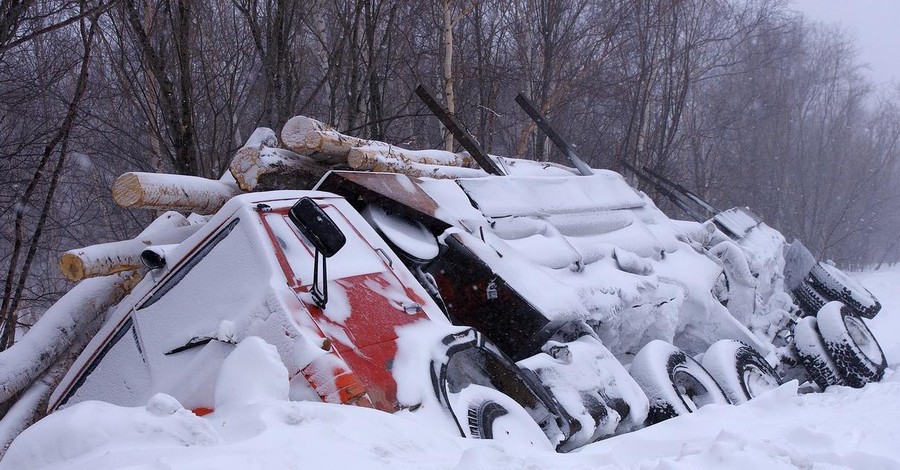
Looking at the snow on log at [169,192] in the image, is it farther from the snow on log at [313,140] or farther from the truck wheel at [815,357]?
the truck wheel at [815,357]

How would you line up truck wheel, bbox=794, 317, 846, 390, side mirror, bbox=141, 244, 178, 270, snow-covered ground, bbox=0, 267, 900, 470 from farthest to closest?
truck wheel, bbox=794, 317, 846, 390 < side mirror, bbox=141, 244, 178, 270 < snow-covered ground, bbox=0, 267, 900, 470

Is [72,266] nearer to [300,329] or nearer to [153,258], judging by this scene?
[153,258]

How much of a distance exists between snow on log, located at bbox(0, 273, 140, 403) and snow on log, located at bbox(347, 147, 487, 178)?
174 cm

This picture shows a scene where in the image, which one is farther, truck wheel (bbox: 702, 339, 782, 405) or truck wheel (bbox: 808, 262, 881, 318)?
truck wheel (bbox: 808, 262, 881, 318)

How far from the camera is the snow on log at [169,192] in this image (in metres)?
4.26

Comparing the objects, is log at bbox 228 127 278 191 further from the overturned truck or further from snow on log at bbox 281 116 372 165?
snow on log at bbox 281 116 372 165

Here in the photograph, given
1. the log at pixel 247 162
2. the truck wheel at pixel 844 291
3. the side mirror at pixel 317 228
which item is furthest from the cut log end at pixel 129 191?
the truck wheel at pixel 844 291

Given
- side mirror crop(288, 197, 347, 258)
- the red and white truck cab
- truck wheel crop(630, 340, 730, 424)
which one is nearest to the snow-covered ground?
the red and white truck cab

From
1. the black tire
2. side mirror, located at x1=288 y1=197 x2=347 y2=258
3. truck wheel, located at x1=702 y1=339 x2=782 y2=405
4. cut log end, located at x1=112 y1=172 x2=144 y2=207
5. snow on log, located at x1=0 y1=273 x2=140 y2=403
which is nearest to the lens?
side mirror, located at x1=288 y1=197 x2=347 y2=258

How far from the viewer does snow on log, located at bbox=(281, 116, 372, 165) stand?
4.90m

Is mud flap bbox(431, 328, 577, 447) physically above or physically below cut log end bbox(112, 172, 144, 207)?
below

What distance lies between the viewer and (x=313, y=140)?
4883 mm

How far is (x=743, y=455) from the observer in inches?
93.8

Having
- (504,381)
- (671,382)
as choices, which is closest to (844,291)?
(671,382)
